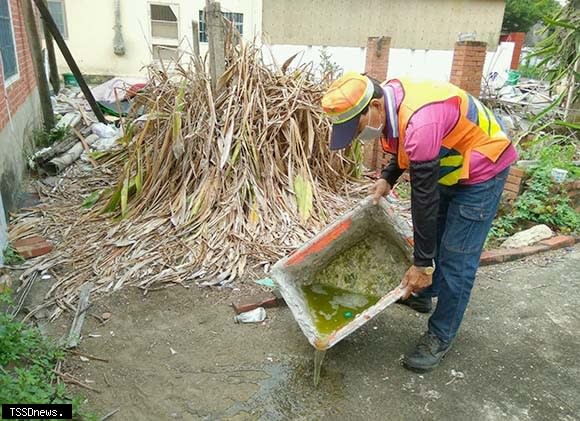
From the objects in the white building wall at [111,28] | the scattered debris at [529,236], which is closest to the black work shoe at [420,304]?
the scattered debris at [529,236]

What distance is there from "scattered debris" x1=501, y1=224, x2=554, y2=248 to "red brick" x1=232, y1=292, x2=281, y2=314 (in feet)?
7.39

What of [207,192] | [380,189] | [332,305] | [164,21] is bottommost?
[332,305]

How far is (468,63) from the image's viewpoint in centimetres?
539

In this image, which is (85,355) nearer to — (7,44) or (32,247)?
(32,247)

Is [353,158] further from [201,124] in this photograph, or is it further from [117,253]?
[117,253]

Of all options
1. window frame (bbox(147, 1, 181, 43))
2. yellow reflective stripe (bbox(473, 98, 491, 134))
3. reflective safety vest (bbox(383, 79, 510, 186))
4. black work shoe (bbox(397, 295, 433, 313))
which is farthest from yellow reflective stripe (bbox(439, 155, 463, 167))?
window frame (bbox(147, 1, 181, 43))

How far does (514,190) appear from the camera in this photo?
440cm

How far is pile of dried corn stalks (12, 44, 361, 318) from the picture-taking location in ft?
11.4

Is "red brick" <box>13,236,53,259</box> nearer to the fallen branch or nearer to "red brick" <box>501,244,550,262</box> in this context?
the fallen branch

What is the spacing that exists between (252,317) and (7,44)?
5.17 m

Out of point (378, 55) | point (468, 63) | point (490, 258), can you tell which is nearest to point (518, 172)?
point (490, 258)

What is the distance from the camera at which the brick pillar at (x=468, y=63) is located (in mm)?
5336

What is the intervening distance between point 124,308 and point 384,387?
1.76 m

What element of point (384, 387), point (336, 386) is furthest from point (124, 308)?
point (384, 387)
